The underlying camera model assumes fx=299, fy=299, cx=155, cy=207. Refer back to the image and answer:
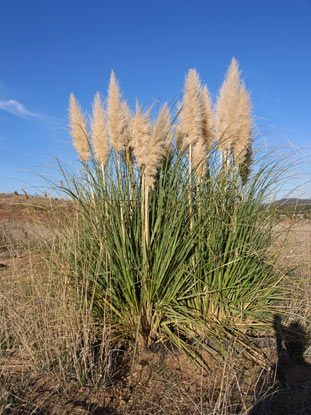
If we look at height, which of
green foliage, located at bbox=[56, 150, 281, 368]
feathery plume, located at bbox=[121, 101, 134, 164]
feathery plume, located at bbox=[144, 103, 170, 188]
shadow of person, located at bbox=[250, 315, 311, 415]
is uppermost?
feathery plume, located at bbox=[121, 101, 134, 164]

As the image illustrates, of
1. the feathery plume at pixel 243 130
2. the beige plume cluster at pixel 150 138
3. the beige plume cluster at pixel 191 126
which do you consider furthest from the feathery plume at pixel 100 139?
the feathery plume at pixel 243 130

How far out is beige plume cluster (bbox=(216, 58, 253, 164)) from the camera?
3068 millimetres

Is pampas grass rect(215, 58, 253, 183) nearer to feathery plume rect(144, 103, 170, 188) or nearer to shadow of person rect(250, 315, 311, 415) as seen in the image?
feathery plume rect(144, 103, 170, 188)

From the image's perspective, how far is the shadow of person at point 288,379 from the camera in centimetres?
213

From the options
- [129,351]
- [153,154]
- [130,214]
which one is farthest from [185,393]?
[153,154]

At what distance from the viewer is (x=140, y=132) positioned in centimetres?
256

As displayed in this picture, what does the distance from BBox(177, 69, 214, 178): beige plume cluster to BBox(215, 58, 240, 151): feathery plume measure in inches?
5.3

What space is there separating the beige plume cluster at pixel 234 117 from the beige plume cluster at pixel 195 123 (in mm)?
160

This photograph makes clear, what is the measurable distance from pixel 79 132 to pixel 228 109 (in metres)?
1.60

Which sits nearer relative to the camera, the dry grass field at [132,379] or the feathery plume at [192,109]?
the dry grass field at [132,379]

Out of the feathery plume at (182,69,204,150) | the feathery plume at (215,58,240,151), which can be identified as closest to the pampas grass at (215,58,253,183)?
the feathery plume at (215,58,240,151)

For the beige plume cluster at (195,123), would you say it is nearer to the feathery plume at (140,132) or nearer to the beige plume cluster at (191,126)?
the beige plume cluster at (191,126)

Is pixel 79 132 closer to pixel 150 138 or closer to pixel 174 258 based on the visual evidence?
pixel 150 138

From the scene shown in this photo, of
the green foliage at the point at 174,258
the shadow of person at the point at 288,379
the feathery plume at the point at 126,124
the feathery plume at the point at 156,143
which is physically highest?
the feathery plume at the point at 126,124
